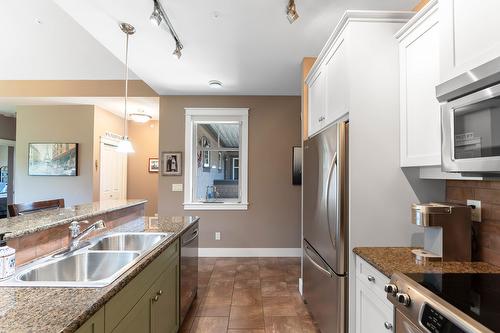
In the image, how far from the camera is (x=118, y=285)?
116 centimetres

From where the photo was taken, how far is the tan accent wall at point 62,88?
14.9 ft

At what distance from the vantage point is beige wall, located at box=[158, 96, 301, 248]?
172 inches

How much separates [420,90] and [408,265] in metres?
1.00

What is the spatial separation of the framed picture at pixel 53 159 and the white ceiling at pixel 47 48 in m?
1.23

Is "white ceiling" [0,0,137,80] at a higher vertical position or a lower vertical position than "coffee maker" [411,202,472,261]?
higher

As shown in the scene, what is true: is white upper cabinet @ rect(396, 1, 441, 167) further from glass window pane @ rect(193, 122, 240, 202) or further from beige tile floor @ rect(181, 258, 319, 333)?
glass window pane @ rect(193, 122, 240, 202)

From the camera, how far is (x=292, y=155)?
4371 millimetres

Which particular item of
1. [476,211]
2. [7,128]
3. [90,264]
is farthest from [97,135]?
[476,211]

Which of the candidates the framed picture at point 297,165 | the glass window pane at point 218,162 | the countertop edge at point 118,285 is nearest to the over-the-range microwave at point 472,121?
the countertop edge at point 118,285

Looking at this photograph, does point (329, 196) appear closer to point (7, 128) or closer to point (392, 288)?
point (392, 288)

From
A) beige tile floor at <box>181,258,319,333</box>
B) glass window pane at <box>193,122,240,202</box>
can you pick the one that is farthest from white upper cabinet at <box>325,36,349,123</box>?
glass window pane at <box>193,122,240,202</box>

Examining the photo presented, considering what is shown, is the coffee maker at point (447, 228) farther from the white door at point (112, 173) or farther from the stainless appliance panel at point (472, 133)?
the white door at point (112, 173)

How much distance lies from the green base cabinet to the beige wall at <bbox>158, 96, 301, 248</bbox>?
2291 millimetres

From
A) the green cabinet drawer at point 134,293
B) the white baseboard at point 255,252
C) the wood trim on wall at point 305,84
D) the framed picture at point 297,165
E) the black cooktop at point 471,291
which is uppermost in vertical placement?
the wood trim on wall at point 305,84
